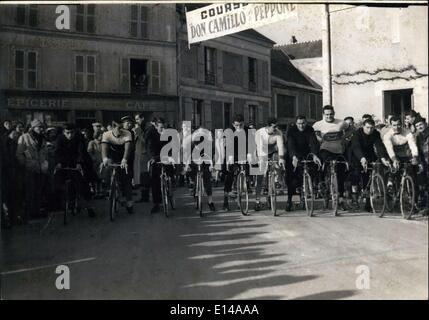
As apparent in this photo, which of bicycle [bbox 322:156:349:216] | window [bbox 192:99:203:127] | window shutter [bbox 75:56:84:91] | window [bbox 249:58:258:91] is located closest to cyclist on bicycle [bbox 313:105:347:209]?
bicycle [bbox 322:156:349:216]

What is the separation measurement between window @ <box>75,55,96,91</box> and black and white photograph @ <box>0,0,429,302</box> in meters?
0.12

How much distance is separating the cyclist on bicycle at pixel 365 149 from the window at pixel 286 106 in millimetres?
3704

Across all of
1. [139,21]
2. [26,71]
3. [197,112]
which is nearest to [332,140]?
[197,112]

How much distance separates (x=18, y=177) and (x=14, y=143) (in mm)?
636

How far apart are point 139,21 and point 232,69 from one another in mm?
2566

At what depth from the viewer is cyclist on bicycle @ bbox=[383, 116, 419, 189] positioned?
7.17 meters

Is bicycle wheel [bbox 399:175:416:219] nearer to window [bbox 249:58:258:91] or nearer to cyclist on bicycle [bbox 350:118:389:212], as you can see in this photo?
cyclist on bicycle [bbox 350:118:389:212]

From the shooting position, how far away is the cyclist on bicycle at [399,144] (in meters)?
7.17

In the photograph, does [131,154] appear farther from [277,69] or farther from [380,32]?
[277,69]

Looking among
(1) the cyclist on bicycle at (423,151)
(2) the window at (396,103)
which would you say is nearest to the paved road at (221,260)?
(1) the cyclist on bicycle at (423,151)

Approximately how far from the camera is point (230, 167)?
9.12 meters

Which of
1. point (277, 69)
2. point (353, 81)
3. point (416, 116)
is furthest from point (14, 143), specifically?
point (277, 69)

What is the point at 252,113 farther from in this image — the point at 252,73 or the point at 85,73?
the point at 85,73
